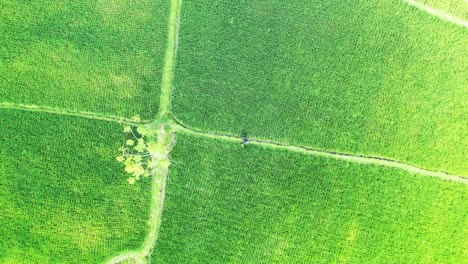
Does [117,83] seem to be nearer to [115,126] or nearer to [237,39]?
[115,126]

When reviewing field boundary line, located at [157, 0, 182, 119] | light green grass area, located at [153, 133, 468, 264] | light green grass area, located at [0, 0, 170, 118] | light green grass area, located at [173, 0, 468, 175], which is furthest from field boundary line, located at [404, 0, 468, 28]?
light green grass area, located at [0, 0, 170, 118]

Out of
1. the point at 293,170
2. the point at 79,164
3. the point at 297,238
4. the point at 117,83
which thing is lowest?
the point at 297,238

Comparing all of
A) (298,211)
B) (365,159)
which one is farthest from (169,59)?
(365,159)

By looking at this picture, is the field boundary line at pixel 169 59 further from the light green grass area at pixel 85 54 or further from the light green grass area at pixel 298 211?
the light green grass area at pixel 298 211

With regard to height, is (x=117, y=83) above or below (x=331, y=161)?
above

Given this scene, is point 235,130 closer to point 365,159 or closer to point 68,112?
point 365,159

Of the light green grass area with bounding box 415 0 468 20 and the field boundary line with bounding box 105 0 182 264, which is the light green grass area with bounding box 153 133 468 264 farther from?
the light green grass area with bounding box 415 0 468 20

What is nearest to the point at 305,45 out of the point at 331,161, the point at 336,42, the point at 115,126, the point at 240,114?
the point at 336,42
